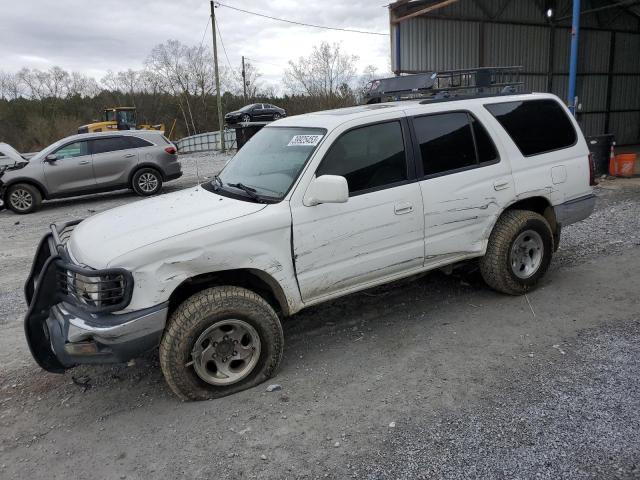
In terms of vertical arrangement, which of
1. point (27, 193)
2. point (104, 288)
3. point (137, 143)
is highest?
point (137, 143)

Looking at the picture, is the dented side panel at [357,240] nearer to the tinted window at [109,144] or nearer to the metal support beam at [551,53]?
the tinted window at [109,144]

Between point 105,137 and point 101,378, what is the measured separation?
32.9ft

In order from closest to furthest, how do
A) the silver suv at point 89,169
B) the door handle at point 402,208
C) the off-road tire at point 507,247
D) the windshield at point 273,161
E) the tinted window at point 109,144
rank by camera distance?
the windshield at point 273,161
the door handle at point 402,208
the off-road tire at point 507,247
the silver suv at point 89,169
the tinted window at point 109,144

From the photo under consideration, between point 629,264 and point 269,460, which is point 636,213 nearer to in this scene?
point 629,264

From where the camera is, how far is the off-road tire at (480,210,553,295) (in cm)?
468

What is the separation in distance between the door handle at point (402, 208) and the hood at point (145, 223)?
3.54ft

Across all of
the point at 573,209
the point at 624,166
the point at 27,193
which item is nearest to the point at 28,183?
the point at 27,193

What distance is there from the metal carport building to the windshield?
1179 centimetres

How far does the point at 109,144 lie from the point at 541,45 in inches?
630

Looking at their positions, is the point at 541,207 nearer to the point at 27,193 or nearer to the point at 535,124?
the point at 535,124

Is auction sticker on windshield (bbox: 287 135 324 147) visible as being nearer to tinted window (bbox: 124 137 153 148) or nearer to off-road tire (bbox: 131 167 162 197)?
off-road tire (bbox: 131 167 162 197)

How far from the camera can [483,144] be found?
180 inches

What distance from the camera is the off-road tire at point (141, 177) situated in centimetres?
1278

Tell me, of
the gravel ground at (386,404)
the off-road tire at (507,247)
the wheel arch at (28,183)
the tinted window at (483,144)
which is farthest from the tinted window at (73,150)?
the off-road tire at (507,247)
